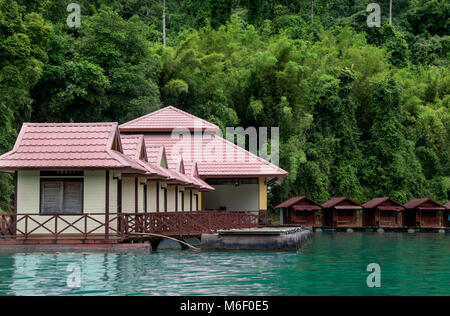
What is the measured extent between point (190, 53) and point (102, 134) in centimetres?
2548

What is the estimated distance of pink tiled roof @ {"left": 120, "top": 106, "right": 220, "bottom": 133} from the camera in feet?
132

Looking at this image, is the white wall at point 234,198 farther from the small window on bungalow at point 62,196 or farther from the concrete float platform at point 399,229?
the small window on bungalow at point 62,196

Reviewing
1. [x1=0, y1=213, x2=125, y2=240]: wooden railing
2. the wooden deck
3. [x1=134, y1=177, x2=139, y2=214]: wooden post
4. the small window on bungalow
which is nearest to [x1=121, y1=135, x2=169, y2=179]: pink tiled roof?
[x1=134, y1=177, x2=139, y2=214]: wooden post

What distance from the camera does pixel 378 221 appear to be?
4966 cm

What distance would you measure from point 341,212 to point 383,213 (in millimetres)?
2988

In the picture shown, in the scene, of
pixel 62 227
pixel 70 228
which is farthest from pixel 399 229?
pixel 62 227

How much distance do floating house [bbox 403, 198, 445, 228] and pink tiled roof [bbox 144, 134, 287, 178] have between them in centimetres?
1541

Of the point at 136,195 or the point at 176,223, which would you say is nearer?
the point at 136,195

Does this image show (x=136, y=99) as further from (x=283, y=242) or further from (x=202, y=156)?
(x=283, y=242)

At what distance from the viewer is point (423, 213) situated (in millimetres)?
50031

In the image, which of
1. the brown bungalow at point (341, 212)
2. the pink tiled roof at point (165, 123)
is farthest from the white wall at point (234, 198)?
the brown bungalow at point (341, 212)

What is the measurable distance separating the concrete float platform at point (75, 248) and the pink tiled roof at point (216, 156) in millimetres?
14187

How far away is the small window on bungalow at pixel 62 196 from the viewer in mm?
22797

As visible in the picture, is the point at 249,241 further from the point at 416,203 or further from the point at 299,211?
the point at 416,203
